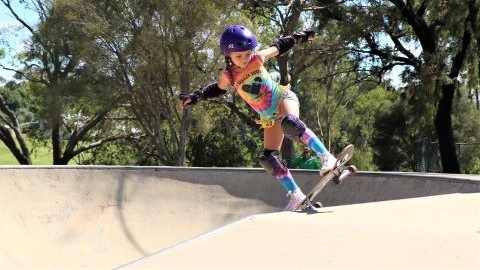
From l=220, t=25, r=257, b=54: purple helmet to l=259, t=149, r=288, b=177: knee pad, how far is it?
0.98 m

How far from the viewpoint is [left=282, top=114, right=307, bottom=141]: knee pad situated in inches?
187

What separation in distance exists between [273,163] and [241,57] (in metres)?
0.99

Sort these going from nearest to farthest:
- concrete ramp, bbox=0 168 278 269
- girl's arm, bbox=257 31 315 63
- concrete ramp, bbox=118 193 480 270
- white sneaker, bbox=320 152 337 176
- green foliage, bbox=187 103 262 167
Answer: concrete ramp, bbox=118 193 480 270
white sneaker, bbox=320 152 337 176
girl's arm, bbox=257 31 315 63
concrete ramp, bbox=0 168 278 269
green foliage, bbox=187 103 262 167

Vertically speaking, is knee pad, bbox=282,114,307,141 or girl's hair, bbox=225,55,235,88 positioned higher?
girl's hair, bbox=225,55,235,88

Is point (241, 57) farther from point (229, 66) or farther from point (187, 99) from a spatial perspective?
point (187, 99)

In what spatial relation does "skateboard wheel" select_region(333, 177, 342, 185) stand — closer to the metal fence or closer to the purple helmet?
the purple helmet

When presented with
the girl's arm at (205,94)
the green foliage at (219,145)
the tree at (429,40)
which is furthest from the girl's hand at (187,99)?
the green foliage at (219,145)

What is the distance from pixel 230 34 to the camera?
496 cm

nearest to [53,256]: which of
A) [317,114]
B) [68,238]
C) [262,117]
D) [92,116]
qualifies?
[68,238]

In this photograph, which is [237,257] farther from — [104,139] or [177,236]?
[104,139]

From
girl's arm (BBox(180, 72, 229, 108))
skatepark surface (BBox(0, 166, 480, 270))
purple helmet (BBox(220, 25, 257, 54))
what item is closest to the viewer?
skatepark surface (BBox(0, 166, 480, 270))

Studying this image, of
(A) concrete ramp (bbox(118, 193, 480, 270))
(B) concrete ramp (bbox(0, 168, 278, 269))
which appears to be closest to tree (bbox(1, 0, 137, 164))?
(B) concrete ramp (bbox(0, 168, 278, 269))

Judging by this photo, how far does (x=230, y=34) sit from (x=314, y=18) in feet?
47.3

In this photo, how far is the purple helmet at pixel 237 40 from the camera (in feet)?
16.1
